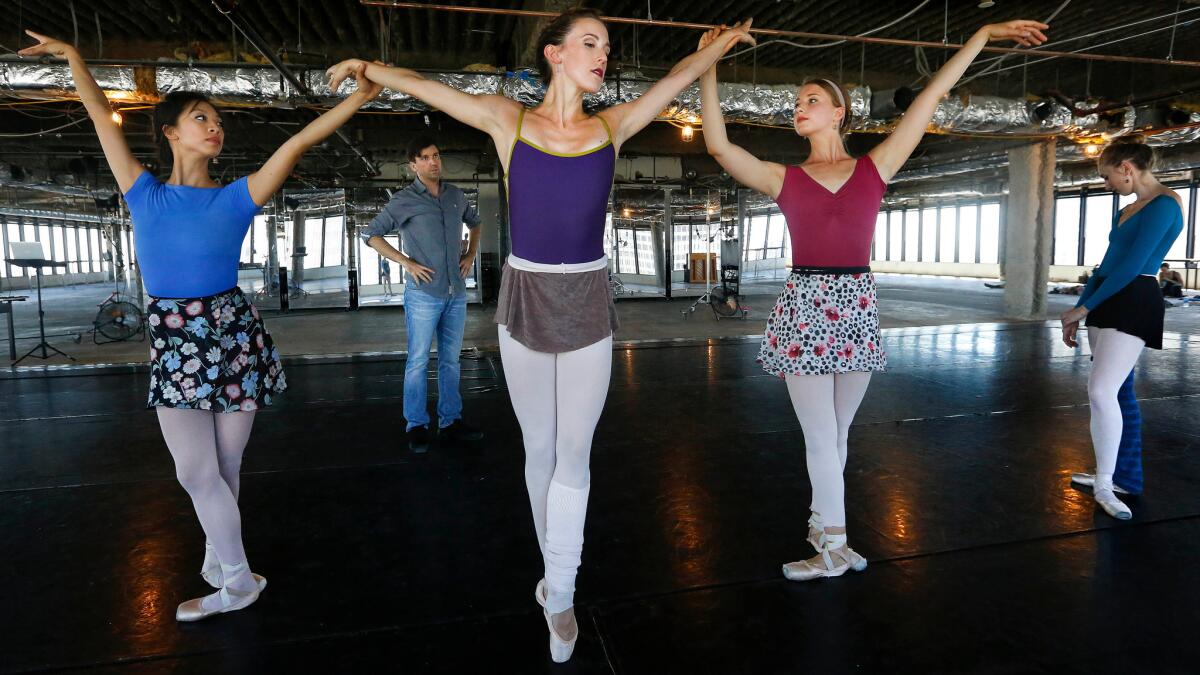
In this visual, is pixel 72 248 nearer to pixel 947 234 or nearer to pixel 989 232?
pixel 947 234

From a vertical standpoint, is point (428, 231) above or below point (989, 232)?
below

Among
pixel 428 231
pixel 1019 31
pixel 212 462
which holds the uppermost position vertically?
pixel 1019 31

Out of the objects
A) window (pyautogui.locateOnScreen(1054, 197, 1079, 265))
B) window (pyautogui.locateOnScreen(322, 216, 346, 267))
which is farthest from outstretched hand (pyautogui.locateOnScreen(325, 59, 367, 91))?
window (pyautogui.locateOnScreen(1054, 197, 1079, 265))

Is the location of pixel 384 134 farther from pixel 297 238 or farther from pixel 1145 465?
pixel 1145 465

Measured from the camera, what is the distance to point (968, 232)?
2241 cm

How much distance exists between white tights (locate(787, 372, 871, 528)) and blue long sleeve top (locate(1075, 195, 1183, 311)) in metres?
1.32

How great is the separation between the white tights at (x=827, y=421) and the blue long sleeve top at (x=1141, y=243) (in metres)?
1.32

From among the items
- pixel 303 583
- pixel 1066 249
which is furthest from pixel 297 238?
pixel 1066 249

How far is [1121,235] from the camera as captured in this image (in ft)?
9.02

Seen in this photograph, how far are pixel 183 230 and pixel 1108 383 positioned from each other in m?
3.22

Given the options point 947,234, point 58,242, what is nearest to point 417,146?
point 947,234

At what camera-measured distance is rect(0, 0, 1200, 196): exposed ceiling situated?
6.40 metres

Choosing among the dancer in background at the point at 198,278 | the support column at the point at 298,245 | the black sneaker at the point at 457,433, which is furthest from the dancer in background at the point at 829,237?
the support column at the point at 298,245

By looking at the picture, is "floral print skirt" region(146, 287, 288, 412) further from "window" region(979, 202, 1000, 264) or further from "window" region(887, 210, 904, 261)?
"window" region(887, 210, 904, 261)
